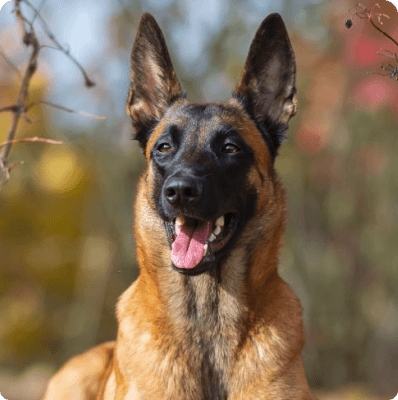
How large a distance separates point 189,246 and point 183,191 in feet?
1.23

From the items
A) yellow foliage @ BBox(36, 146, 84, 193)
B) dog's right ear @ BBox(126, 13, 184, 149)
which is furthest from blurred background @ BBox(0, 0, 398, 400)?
dog's right ear @ BBox(126, 13, 184, 149)

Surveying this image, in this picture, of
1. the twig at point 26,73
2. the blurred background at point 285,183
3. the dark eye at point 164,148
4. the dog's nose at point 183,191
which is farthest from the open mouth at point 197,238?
the blurred background at point 285,183

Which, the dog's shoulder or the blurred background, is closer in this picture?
the dog's shoulder

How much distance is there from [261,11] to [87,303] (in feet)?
17.9

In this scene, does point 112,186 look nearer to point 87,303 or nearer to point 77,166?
point 77,166

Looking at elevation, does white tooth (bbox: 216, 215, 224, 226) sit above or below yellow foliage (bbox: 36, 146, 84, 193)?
above

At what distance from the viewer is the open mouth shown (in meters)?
3.31

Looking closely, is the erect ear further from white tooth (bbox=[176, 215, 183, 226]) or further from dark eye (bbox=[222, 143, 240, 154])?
white tooth (bbox=[176, 215, 183, 226])

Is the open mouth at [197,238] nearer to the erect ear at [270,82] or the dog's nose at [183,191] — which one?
the dog's nose at [183,191]

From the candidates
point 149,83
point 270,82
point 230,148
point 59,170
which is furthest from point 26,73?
point 59,170

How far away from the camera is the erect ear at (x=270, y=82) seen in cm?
375

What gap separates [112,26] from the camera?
346 inches

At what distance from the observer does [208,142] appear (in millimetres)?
3688

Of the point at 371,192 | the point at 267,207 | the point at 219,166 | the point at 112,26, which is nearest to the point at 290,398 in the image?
the point at 267,207
